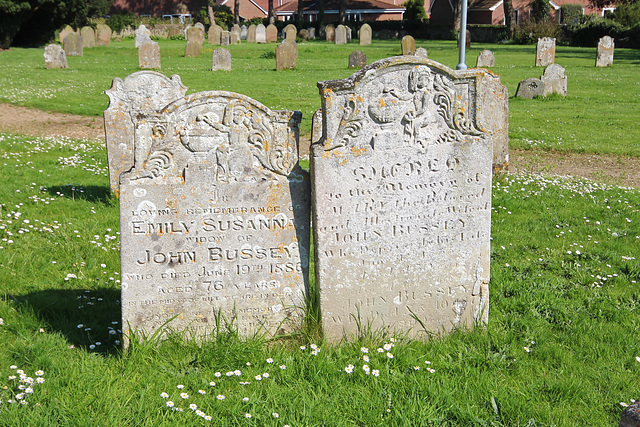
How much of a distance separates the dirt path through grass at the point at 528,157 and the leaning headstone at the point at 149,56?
37.2 ft

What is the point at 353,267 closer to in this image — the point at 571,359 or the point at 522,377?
the point at 522,377

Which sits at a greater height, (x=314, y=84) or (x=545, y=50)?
(x=545, y=50)

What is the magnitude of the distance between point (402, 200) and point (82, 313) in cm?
275

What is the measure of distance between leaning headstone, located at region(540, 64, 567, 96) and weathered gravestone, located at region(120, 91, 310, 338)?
1713 centimetres

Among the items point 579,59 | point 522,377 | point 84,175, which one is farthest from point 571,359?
point 579,59

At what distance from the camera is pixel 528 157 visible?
1256cm

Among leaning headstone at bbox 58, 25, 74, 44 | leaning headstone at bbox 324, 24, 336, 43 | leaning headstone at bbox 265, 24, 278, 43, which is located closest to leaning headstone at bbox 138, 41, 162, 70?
leaning headstone at bbox 58, 25, 74, 44

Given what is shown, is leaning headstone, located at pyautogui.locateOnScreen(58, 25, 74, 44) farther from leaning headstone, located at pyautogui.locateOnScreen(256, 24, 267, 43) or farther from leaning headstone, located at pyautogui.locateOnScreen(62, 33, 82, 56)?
leaning headstone, located at pyautogui.locateOnScreen(256, 24, 267, 43)

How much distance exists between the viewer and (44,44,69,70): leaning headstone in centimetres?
2767

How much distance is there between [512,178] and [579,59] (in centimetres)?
2848

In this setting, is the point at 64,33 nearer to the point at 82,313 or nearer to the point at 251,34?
the point at 251,34

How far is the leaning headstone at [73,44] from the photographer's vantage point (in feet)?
113

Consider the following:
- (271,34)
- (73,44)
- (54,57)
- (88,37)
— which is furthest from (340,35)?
(54,57)

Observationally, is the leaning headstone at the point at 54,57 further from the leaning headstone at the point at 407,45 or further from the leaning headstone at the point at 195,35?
the leaning headstone at the point at 407,45
